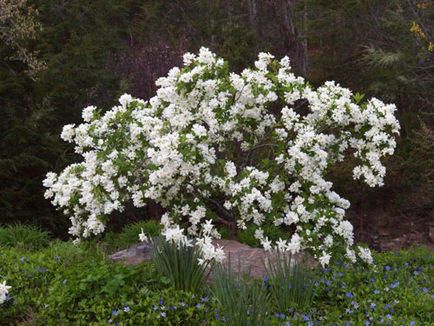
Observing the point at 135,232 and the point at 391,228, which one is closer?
the point at 135,232

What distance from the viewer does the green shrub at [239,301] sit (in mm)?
4477

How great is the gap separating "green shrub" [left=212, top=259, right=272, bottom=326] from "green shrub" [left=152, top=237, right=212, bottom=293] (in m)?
0.47

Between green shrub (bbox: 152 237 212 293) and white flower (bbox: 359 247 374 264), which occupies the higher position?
white flower (bbox: 359 247 374 264)

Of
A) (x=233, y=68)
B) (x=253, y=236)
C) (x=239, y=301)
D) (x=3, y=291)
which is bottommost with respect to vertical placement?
(x=239, y=301)

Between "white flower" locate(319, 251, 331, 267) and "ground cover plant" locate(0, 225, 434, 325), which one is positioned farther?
"white flower" locate(319, 251, 331, 267)


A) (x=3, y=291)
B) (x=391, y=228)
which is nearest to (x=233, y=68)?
(x=391, y=228)

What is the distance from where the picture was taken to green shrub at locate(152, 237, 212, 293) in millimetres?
5242

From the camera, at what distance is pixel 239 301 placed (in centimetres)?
449

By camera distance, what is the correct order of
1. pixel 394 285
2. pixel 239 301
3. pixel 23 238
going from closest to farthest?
pixel 239 301 < pixel 394 285 < pixel 23 238

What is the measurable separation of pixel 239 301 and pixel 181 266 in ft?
2.89

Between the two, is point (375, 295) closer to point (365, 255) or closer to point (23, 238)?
point (365, 255)

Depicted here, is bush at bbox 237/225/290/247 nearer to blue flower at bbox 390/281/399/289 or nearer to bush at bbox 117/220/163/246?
bush at bbox 117/220/163/246

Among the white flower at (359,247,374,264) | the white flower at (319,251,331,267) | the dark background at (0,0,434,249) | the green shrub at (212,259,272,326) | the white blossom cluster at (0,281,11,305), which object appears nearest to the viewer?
the green shrub at (212,259,272,326)

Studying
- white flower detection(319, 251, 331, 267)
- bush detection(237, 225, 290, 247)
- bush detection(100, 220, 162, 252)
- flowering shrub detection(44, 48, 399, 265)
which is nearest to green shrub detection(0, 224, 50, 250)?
bush detection(100, 220, 162, 252)
